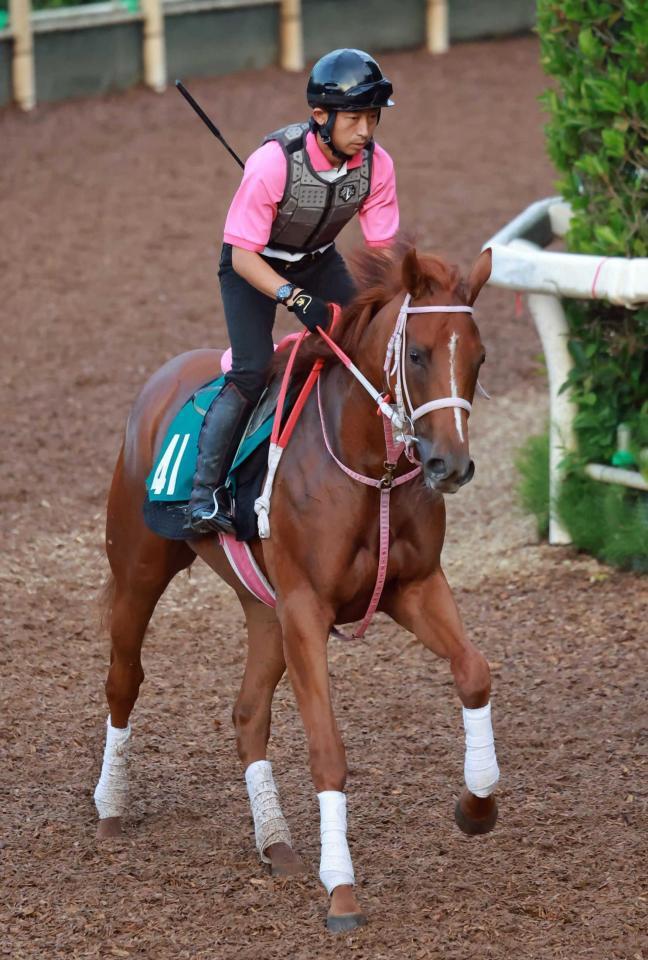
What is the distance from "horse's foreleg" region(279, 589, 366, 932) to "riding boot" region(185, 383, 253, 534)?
21.5 inches

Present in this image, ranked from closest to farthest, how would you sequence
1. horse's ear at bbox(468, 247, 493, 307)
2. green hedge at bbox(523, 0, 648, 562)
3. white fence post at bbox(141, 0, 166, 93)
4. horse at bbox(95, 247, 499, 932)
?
1. horse at bbox(95, 247, 499, 932)
2. horse's ear at bbox(468, 247, 493, 307)
3. green hedge at bbox(523, 0, 648, 562)
4. white fence post at bbox(141, 0, 166, 93)

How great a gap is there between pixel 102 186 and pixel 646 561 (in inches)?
336

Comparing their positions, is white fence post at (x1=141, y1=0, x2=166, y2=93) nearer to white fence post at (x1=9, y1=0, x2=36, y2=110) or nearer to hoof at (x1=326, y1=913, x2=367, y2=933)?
white fence post at (x1=9, y1=0, x2=36, y2=110)

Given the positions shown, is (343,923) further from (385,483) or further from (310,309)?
(310,309)

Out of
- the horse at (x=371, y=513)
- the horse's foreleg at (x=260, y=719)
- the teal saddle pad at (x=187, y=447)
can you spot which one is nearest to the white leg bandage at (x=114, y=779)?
the horse's foreleg at (x=260, y=719)

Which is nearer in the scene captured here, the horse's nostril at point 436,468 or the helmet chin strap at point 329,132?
the horse's nostril at point 436,468

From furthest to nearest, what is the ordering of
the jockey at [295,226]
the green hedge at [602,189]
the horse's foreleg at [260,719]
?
the green hedge at [602,189] < the horse's foreleg at [260,719] < the jockey at [295,226]

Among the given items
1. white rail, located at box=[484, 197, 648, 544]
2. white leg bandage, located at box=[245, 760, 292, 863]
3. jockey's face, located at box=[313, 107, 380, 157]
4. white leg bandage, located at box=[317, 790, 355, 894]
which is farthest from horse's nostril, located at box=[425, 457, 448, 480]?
white rail, located at box=[484, 197, 648, 544]

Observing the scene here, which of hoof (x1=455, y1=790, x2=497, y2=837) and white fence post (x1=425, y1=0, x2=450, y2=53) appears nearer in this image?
hoof (x1=455, y1=790, x2=497, y2=837)

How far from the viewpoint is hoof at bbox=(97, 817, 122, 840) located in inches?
212

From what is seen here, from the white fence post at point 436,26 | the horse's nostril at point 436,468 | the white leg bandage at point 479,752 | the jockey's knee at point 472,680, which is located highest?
the horse's nostril at point 436,468

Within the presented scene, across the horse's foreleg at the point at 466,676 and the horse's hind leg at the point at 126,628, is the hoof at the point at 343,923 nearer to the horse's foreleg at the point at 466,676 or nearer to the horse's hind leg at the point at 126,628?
the horse's foreleg at the point at 466,676

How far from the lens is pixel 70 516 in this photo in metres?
8.66

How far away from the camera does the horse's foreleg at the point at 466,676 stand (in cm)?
460
